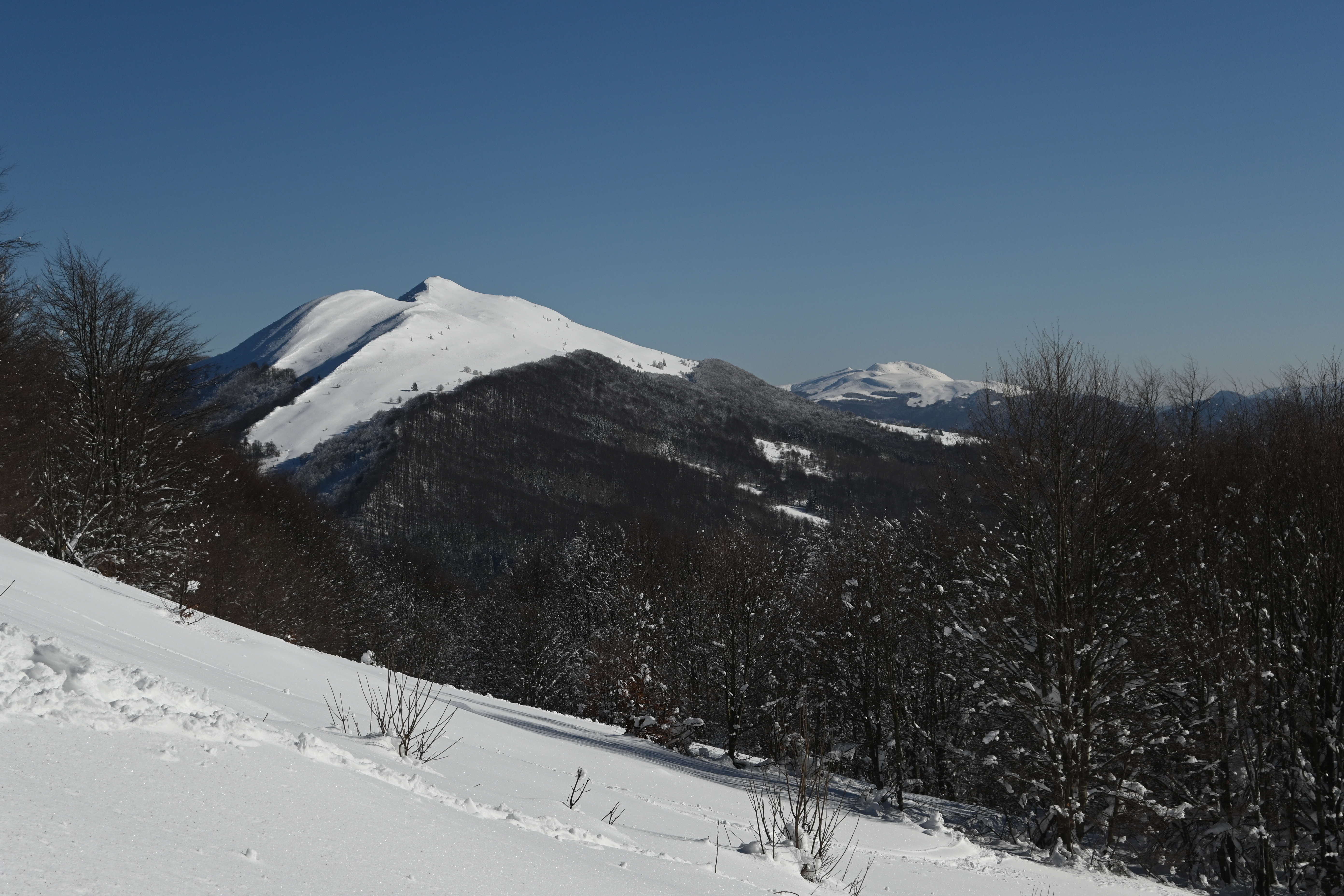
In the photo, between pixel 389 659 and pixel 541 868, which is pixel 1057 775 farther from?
pixel 541 868

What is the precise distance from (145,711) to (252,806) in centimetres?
101

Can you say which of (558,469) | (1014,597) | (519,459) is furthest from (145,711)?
(519,459)

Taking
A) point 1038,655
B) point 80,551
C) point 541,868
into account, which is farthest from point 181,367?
point 541,868

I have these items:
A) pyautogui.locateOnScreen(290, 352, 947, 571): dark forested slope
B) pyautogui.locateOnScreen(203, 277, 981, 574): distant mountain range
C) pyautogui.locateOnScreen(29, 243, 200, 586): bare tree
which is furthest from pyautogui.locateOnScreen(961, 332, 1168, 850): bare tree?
pyautogui.locateOnScreen(203, 277, 981, 574): distant mountain range

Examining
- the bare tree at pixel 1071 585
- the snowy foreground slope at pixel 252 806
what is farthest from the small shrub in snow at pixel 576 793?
the bare tree at pixel 1071 585

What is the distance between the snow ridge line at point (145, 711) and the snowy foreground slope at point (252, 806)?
0.01m

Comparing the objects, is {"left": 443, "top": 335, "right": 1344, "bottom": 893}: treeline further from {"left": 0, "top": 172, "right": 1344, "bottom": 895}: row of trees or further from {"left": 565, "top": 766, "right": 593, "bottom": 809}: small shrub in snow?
{"left": 565, "top": 766, "right": 593, "bottom": 809}: small shrub in snow

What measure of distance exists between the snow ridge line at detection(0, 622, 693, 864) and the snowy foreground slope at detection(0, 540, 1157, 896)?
12 millimetres

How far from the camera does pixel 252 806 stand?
3604mm

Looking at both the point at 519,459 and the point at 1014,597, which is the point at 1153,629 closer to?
the point at 1014,597

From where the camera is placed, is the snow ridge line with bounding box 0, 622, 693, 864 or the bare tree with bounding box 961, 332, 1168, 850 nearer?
the snow ridge line with bounding box 0, 622, 693, 864

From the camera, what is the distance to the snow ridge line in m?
3.96

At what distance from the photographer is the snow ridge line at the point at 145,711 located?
3.96 m

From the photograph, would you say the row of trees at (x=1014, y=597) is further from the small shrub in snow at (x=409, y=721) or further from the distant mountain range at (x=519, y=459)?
the distant mountain range at (x=519, y=459)
